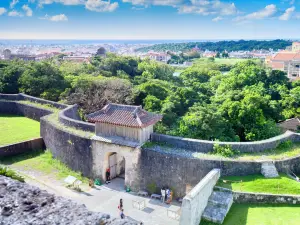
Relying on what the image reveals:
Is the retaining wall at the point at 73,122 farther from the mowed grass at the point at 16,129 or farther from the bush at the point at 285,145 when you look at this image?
the bush at the point at 285,145

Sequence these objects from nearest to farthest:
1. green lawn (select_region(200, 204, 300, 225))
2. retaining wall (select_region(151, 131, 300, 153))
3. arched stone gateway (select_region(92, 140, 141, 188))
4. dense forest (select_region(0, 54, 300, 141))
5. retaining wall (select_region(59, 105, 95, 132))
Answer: green lawn (select_region(200, 204, 300, 225)) < retaining wall (select_region(151, 131, 300, 153)) < arched stone gateway (select_region(92, 140, 141, 188)) < retaining wall (select_region(59, 105, 95, 132)) < dense forest (select_region(0, 54, 300, 141))

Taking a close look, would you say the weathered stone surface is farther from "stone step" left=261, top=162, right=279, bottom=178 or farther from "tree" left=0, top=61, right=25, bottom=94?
"tree" left=0, top=61, right=25, bottom=94

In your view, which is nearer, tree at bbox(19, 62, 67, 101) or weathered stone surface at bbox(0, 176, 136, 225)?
weathered stone surface at bbox(0, 176, 136, 225)

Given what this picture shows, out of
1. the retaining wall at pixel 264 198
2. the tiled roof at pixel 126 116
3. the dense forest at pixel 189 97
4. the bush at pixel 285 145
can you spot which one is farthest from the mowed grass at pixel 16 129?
the bush at pixel 285 145

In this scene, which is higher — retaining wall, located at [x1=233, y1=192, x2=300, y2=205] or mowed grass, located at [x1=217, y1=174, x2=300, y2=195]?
mowed grass, located at [x1=217, y1=174, x2=300, y2=195]

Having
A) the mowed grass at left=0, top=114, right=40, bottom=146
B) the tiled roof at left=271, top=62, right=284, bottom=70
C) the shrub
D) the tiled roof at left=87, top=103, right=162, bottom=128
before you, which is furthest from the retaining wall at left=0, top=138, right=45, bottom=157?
the tiled roof at left=271, top=62, right=284, bottom=70

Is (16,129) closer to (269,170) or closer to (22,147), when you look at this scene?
(22,147)

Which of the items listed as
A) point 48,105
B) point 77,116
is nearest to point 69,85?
point 48,105
